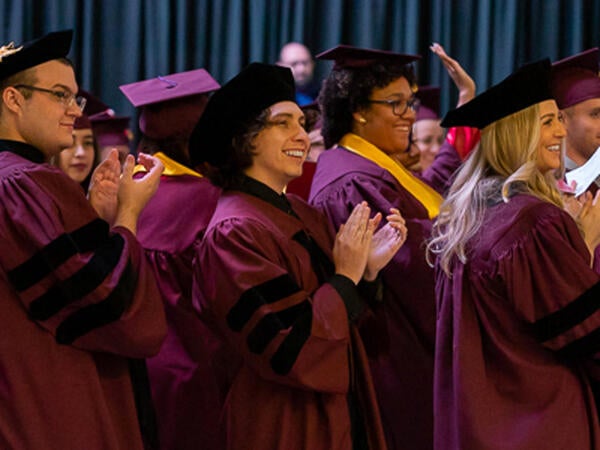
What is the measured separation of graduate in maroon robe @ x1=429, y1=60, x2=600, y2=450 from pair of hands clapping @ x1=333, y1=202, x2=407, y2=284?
0.19m

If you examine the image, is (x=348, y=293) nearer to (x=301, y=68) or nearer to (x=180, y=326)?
(x=180, y=326)

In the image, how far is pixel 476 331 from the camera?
326 centimetres

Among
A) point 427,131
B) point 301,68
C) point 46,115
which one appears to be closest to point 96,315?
point 46,115

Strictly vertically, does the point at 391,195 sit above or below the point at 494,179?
below

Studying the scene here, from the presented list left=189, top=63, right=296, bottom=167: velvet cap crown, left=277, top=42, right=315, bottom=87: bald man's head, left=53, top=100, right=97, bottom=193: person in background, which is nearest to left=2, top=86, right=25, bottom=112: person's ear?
Result: left=189, top=63, right=296, bottom=167: velvet cap crown

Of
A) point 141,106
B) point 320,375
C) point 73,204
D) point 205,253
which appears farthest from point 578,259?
point 141,106

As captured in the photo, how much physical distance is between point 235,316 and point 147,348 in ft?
0.87

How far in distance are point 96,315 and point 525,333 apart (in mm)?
1239

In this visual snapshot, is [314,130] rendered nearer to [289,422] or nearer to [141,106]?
[141,106]

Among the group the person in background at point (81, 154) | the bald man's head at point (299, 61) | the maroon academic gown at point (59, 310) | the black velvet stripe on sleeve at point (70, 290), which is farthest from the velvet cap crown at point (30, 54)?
the bald man's head at point (299, 61)

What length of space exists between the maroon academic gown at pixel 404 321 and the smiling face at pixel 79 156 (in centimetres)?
172

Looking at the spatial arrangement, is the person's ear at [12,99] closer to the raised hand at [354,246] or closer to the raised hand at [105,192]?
the raised hand at [105,192]

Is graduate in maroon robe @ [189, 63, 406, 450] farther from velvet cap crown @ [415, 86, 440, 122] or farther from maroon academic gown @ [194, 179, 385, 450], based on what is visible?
velvet cap crown @ [415, 86, 440, 122]

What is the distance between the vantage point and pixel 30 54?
303cm
